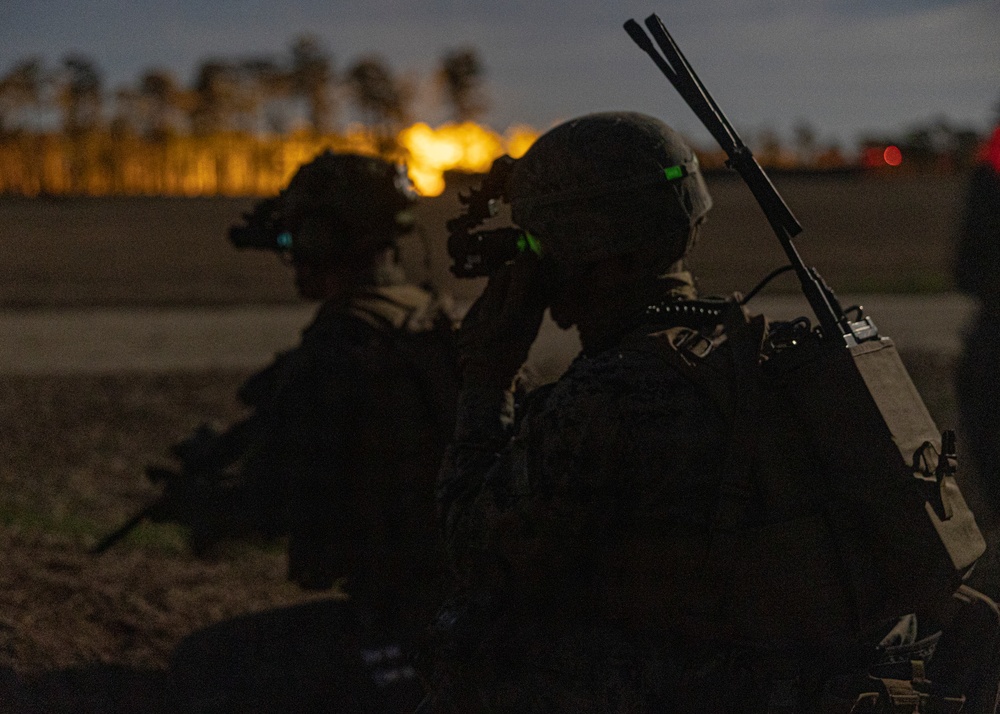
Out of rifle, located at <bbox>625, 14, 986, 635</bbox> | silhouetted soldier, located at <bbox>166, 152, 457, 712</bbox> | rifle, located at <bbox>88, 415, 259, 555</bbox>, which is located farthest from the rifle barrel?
rifle, located at <bbox>625, 14, 986, 635</bbox>

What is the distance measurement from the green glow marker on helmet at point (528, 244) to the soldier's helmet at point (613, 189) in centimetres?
4

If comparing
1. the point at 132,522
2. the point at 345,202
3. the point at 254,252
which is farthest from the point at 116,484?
the point at 254,252

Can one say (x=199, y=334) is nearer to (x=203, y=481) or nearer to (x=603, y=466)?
(x=203, y=481)

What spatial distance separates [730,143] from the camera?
8.63 ft

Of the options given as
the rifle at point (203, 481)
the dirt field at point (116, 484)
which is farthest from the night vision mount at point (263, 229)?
the rifle at point (203, 481)

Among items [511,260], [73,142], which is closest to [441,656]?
[511,260]

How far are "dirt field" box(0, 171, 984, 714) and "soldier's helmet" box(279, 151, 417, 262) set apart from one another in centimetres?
28

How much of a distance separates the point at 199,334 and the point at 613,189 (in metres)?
12.8

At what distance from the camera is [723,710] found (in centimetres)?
243

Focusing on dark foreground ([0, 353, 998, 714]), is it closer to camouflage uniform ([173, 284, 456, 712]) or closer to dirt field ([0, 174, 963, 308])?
camouflage uniform ([173, 284, 456, 712])

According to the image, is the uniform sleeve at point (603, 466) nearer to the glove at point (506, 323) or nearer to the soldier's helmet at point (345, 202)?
the glove at point (506, 323)

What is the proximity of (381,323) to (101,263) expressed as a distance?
22.6 metres

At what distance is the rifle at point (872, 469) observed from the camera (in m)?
2.24

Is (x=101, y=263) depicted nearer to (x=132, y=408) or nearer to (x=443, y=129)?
(x=132, y=408)
